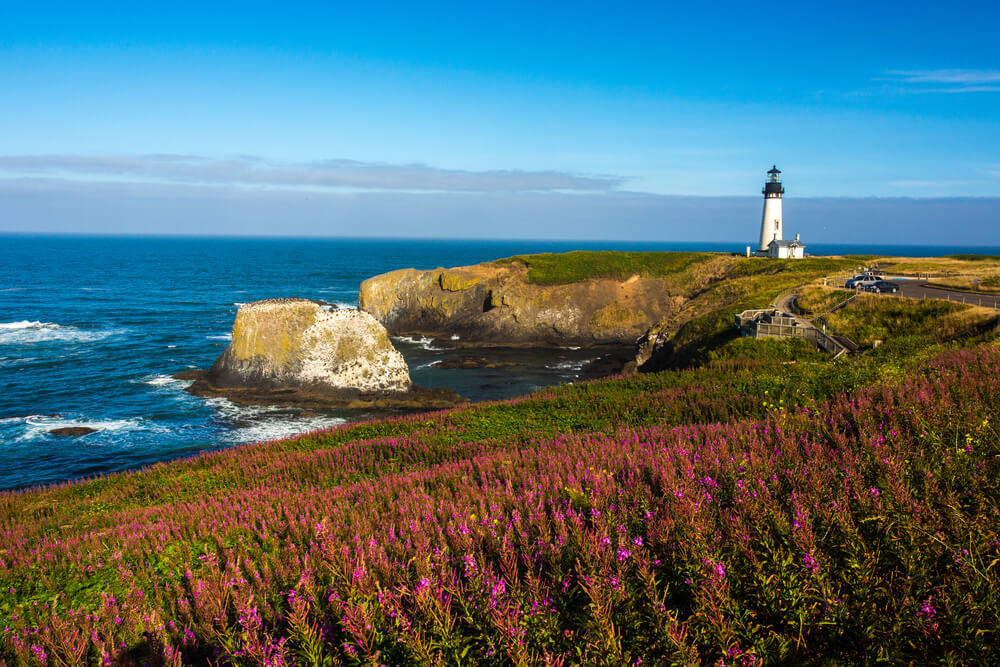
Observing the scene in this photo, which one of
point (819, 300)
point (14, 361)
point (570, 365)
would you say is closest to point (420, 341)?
point (570, 365)

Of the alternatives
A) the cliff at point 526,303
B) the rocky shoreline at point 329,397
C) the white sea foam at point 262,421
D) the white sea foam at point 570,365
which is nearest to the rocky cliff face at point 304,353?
the rocky shoreline at point 329,397

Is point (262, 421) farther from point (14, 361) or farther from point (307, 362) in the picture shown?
point (14, 361)

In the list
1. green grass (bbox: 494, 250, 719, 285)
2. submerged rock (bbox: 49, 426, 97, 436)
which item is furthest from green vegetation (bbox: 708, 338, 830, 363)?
green grass (bbox: 494, 250, 719, 285)

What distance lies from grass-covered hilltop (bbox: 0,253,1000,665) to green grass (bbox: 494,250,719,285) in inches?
2158

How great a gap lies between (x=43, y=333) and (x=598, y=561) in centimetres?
6840

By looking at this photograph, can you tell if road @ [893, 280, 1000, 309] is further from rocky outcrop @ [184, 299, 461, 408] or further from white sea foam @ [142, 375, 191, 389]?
white sea foam @ [142, 375, 191, 389]

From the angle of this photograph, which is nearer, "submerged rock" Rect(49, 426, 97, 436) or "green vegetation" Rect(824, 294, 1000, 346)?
"green vegetation" Rect(824, 294, 1000, 346)

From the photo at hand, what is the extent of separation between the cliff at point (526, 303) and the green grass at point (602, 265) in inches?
20.5

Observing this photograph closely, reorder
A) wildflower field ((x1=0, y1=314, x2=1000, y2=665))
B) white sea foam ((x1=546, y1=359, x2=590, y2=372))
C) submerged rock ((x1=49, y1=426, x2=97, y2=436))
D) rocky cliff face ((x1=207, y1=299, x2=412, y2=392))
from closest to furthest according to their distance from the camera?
wildflower field ((x1=0, y1=314, x2=1000, y2=665)), submerged rock ((x1=49, y1=426, x2=97, y2=436)), rocky cliff face ((x1=207, y1=299, x2=412, y2=392)), white sea foam ((x1=546, y1=359, x2=590, y2=372))

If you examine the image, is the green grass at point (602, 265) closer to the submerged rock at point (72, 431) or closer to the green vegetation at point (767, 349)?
the green vegetation at point (767, 349)

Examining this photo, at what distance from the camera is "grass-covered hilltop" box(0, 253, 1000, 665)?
10.3 ft

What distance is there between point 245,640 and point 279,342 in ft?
120

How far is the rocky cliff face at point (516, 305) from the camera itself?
58500 millimetres

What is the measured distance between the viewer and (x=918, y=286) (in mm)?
36469
